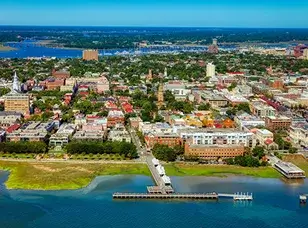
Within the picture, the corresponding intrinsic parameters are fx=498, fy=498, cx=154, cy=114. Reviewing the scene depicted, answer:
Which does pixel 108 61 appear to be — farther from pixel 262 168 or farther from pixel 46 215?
pixel 46 215

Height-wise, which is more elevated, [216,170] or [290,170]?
[290,170]

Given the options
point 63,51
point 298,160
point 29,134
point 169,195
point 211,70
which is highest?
point 211,70

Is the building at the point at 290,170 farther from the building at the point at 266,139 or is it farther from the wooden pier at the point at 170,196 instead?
the wooden pier at the point at 170,196

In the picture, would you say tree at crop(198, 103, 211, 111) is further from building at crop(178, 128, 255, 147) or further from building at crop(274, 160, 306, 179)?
building at crop(274, 160, 306, 179)

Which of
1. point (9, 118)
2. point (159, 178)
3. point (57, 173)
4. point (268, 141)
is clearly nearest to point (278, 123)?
point (268, 141)

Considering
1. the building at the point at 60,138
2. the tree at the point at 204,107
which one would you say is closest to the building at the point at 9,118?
the building at the point at 60,138

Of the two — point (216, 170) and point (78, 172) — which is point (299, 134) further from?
point (78, 172)

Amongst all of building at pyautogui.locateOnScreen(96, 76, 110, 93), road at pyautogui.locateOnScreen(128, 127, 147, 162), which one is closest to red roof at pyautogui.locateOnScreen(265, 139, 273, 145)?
road at pyautogui.locateOnScreen(128, 127, 147, 162)
